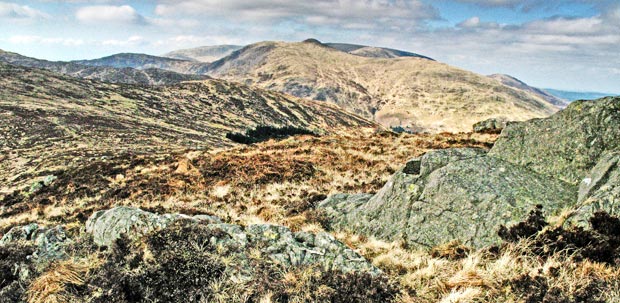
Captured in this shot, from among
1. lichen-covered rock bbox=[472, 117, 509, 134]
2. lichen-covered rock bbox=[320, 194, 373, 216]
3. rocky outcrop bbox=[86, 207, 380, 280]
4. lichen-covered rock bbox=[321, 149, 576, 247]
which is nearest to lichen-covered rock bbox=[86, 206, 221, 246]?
rocky outcrop bbox=[86, 207, 380, 280]

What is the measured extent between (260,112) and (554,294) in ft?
641

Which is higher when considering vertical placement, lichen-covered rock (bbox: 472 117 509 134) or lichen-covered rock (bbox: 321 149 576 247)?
lichen-covered rock (bbox: 472 117 509 134)

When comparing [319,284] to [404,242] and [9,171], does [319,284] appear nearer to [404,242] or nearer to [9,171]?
[404,242]

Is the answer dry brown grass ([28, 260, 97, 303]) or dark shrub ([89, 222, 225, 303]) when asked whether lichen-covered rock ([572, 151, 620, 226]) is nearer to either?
dark shrub ([89, 222, 225, 303])

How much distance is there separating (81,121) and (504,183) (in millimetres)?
81624

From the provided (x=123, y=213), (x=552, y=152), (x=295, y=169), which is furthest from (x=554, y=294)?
(x=295, y=169)

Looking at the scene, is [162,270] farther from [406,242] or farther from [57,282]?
[406,242]

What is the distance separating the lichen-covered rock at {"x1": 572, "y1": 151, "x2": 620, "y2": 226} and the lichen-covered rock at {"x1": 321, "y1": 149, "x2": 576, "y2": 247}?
0.53 meters

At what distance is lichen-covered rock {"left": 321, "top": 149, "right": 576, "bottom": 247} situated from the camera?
29.7 feet

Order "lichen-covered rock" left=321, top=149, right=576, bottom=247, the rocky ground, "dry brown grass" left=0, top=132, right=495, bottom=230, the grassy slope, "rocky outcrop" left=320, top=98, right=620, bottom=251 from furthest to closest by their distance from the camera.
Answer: "dry brown grass" left=0, top=132, right=495, bottom=230 → "lichen-covered rock" left=321, top=149, right=576, bottom=247 → "rocky outcrop" left=320, top=98, right=620, bottom=251 → the rocky ground → the grassy slope

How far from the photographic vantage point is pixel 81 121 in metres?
71.4

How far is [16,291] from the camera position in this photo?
23.0 ft

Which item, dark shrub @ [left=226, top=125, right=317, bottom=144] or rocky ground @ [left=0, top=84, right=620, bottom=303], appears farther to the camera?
dark shrub @ [left=226, top=125, right=317, bottom=144]

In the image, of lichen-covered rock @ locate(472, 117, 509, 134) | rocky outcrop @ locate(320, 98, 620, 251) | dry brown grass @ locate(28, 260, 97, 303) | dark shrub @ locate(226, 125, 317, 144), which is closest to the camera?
dry brown grass @ locate(28, 260, 97, 303)
